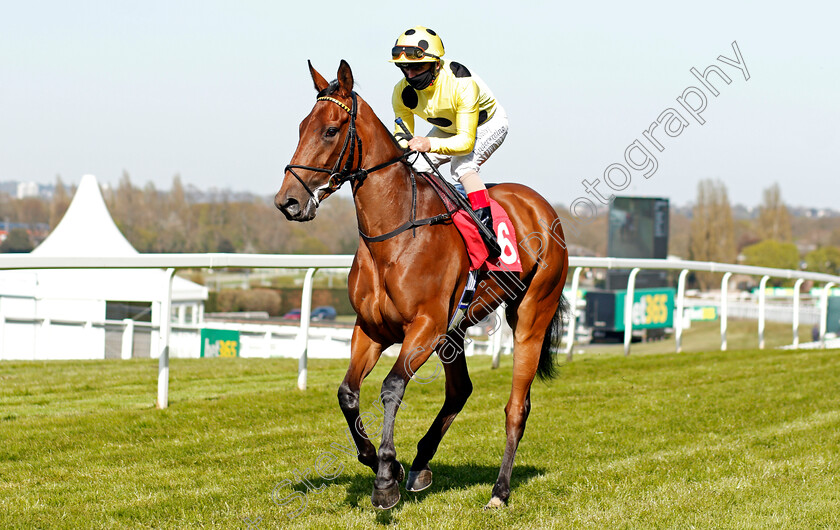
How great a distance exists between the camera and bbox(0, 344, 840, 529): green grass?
374cm

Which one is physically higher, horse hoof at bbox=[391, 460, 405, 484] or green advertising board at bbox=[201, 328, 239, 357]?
horse hoof at bbox=[391, 460, 405, 484]

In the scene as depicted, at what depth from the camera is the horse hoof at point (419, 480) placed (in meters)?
4.09

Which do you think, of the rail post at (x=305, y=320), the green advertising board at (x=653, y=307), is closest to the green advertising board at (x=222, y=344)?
the rail post at (x=305, y=320)

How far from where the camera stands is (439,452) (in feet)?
16.4

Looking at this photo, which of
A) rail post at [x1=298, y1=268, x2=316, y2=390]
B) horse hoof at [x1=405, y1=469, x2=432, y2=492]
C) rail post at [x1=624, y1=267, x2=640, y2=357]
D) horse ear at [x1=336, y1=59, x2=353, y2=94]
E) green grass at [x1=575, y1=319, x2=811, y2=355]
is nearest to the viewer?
horse ear at [x1=336, y1=59, x2=353, y2=94]

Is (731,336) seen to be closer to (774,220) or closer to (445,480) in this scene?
(445,480)

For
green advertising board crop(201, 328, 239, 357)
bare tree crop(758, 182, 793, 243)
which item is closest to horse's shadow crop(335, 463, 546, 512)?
green advertising board crop(201, 328, 239, 357)

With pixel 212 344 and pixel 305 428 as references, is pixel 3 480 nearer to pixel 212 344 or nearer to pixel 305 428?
pixel 305 428

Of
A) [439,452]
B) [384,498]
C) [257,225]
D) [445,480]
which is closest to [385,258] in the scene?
[384,498]

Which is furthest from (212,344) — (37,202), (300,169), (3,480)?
(37,202)

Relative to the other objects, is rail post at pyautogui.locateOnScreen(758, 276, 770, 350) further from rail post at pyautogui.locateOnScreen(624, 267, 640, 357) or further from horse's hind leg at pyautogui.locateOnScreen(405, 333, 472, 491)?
horse's hind leg at pyautogui.locateOnScreen(405, 333, 472, 491)

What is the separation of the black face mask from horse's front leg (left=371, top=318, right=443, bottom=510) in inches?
46.3

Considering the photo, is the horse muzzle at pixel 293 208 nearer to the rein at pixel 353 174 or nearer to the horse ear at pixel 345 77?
the rein at pixel 353 174

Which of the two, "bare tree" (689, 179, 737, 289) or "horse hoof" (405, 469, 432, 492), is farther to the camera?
"bare tree" (689, 179, 737, 289)
